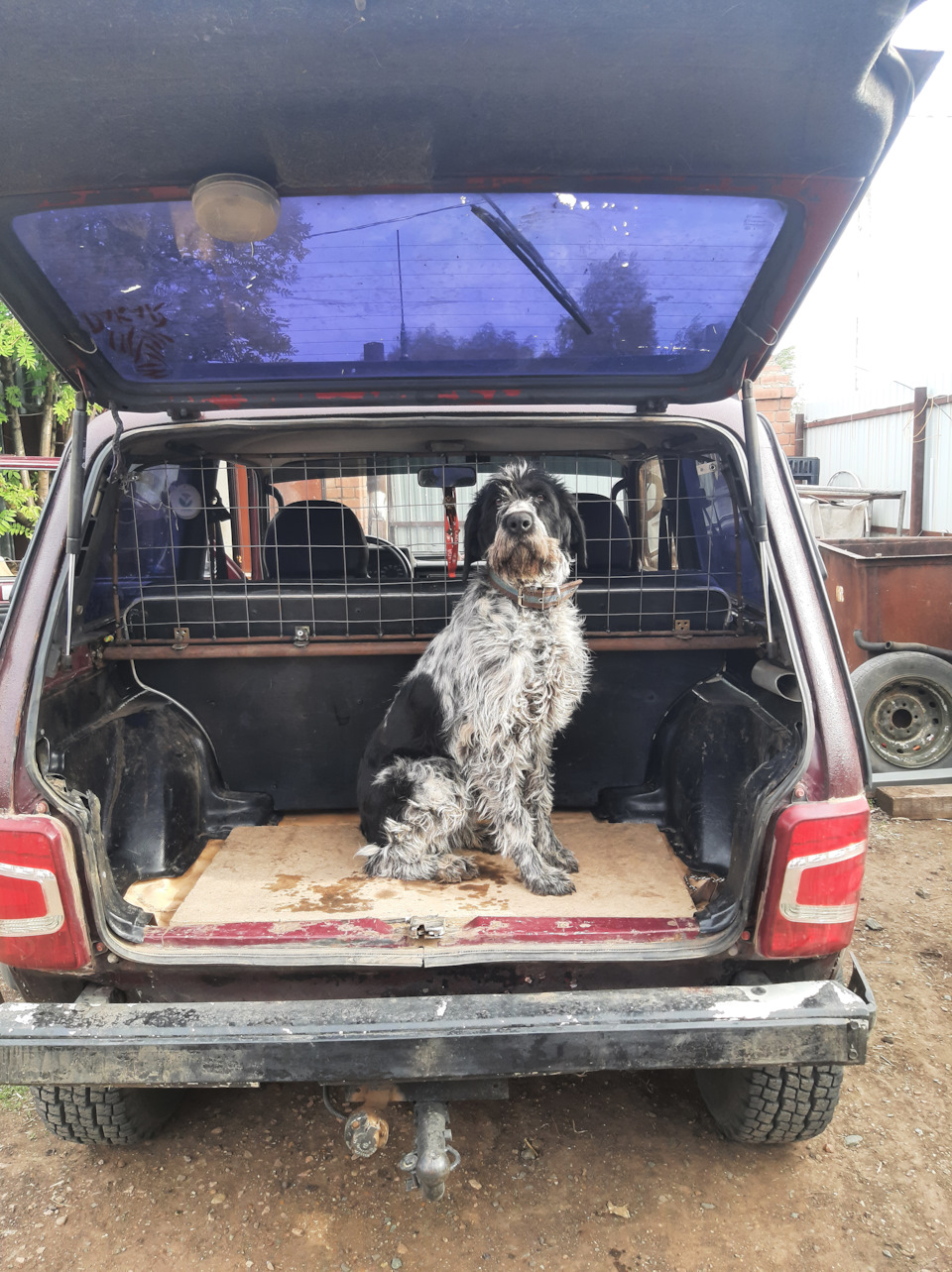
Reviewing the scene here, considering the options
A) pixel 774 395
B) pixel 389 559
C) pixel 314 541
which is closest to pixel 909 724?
pixel 389 559

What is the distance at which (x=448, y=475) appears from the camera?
379 cm

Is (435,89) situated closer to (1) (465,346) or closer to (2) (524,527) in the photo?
(1) (465,346)

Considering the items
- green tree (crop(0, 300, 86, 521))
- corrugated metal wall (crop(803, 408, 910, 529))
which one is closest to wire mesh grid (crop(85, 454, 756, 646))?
green tree (crop(0, 300, 86, 521))

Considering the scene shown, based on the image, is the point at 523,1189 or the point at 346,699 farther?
the point at 346,699

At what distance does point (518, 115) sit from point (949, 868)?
4679 mm

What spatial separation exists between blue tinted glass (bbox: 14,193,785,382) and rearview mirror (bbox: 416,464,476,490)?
3.95 ft

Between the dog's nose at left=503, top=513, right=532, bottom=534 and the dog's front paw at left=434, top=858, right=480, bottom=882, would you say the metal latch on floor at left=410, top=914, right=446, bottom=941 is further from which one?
the dog's nose at left=503, top=513, right=532, bottom=534

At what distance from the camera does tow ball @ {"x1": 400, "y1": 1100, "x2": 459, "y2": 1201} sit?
1.80 metres

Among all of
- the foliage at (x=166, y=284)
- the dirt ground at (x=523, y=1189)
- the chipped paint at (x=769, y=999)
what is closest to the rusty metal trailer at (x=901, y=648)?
the dirt ground at (x=523, y=1189)

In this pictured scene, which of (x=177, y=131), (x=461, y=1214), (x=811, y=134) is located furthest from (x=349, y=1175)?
(x=811, y=134)

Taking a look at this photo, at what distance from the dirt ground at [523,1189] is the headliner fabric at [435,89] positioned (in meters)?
2.67

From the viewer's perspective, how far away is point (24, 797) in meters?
1.94

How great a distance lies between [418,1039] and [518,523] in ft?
5.68

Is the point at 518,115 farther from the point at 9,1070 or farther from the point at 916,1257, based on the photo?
the point at 916,1257
